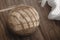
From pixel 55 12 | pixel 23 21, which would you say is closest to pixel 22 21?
pixel 23 21

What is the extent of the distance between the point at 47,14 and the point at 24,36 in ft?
0.92

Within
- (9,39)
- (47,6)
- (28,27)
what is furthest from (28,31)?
(47,6)

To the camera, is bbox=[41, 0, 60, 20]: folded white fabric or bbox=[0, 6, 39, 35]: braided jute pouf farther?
bbox=[41, 0, 60, 20]: folded white fabric

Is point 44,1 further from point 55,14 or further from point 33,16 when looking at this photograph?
point 33,16

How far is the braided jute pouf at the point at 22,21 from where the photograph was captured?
1.03m

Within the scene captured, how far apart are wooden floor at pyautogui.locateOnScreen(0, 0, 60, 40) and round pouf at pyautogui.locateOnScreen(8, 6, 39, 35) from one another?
0.08 metres

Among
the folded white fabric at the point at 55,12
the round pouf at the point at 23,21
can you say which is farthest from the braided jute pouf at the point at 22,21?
the folded white fabric at the point at 55,12

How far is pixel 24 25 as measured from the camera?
3.40ft

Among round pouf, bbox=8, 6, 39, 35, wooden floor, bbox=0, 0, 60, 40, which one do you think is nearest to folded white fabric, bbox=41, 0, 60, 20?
wooden floor, bbox=0, 0, 60, 40

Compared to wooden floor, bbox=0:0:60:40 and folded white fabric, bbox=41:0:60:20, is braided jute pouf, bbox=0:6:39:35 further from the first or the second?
folded white fabric, bbox=41:0:60:20

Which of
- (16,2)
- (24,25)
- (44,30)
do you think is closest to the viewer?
(24,25)

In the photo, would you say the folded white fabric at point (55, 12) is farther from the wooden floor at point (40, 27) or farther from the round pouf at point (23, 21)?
the round pouf at point (23, 21)

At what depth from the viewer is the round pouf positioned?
103cm

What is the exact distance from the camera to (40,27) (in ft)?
3.91
